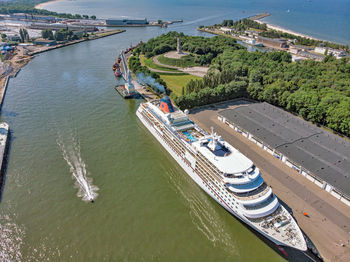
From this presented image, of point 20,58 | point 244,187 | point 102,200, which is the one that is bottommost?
point 102,200

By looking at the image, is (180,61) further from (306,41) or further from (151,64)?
(306,41)

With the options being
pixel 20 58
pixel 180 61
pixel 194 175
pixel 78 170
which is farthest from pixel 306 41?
pixel 20 58

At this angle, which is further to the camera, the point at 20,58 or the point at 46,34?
the point at 46,34

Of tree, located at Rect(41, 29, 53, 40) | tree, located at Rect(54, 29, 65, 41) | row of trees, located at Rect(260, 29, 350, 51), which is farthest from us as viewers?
tree, located at Rect(54, 29, 65, 41)

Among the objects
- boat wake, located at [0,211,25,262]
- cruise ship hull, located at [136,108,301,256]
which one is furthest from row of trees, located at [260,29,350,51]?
A: boat wake, located at [0,211,25,262]

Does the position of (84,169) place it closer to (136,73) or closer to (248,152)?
(248,152)

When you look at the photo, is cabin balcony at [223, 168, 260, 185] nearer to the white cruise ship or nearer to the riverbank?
the white cruise ship
